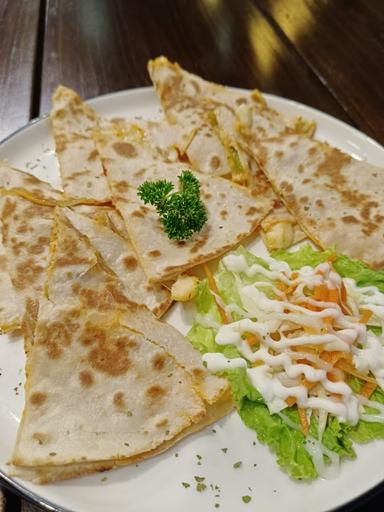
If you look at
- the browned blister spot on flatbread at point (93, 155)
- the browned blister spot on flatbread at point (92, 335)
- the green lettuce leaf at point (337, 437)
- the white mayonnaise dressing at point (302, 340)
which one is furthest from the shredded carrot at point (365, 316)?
the browned blister spot on flatbread at point (93, 155)

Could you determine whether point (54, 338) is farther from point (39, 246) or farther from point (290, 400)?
point (290, 400)

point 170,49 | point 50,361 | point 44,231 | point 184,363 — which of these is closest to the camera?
point 50,361

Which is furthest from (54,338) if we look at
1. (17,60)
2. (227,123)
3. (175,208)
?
(17,60)

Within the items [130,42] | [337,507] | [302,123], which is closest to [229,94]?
[302,123]

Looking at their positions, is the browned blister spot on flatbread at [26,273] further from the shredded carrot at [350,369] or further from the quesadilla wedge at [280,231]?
the shredded carrot at [350,369]

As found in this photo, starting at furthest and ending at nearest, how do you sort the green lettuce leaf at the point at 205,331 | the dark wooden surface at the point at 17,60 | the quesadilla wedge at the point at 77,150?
1. the dark wooden surface at the point at 17,60
2. the quesadilla wedge at the point at 77,150
3. the green lettuce leaf at the point at 205,331

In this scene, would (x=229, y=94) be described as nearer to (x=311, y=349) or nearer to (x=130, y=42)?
(x=130, y=42)

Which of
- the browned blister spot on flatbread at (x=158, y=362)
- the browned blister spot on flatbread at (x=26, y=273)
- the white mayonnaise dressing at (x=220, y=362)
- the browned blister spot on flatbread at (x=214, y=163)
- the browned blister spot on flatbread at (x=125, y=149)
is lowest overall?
the white mayonnaise dressing at (x=220, y=362)
